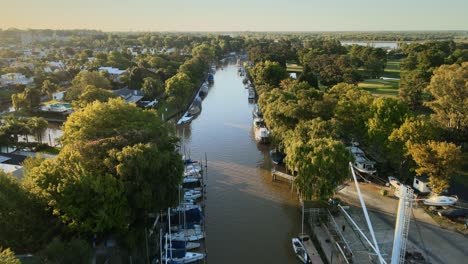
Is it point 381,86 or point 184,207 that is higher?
point 381,86

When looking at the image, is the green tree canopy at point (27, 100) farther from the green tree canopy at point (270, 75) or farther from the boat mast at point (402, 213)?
the boat mast at point (402, 213)

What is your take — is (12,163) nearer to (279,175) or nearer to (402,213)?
(279,175)

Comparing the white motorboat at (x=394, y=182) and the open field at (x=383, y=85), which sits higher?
the open field at (x=383, y=85)

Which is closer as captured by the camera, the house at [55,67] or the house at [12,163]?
the house at [12,163]

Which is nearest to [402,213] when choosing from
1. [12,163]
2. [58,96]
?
[12,163]

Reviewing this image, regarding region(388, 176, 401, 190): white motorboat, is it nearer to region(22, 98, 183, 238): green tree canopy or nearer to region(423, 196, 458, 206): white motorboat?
region(423, 196, 458, 206): white motorboat

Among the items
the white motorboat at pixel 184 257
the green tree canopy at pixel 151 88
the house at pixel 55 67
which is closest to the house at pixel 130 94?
the green tree canopy at pixel 151 88

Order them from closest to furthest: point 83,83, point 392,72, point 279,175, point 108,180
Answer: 1. point 108,180
2. point 279,175
3. point 83,83
4. point 392,72
